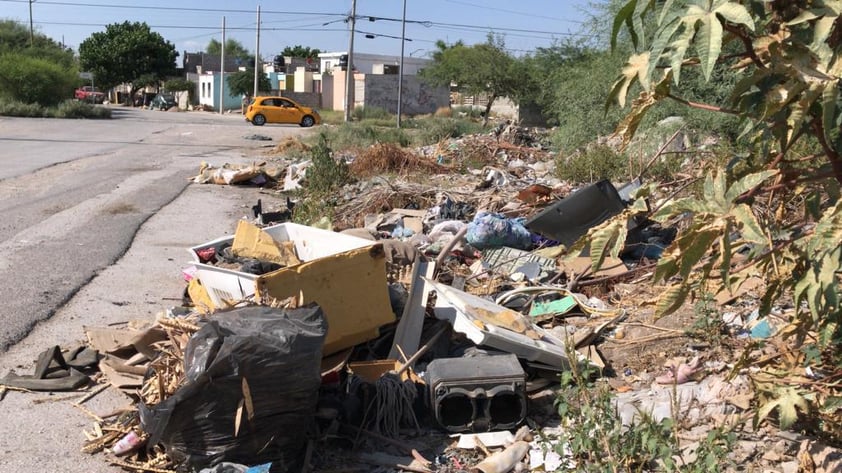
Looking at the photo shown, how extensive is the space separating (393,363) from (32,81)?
141 feet

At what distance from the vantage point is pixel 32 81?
41.5 meters

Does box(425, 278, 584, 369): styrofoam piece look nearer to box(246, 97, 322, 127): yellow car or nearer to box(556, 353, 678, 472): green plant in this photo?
box(556, 353, 678, 472): green plant

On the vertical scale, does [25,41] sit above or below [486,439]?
above

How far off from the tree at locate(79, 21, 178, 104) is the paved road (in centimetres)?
4903

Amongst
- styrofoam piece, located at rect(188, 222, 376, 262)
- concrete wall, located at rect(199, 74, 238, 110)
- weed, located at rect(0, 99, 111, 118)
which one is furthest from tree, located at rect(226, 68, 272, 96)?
styrofoam piece, located at rect(188, 222, 376, 262)

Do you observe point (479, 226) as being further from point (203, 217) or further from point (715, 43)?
point (715, 43)

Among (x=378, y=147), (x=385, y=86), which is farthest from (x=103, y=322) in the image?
(x=385, y=86)

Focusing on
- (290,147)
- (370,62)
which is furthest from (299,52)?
(290,147)

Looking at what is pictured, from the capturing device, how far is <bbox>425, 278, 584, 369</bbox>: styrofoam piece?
496cm

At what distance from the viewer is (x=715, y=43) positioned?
2197mm

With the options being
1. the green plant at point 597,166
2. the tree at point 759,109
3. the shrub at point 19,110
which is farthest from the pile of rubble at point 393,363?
the shrub at point 19,110

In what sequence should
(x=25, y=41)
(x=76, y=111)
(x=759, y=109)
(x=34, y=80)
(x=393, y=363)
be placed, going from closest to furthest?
(x=759, y=109), (x=393, y=363), (x=76, y=111), (x=34, y=80), (x=25, y=41)

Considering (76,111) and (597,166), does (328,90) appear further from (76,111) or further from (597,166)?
(597,166)

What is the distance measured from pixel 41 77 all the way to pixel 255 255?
138 ft
